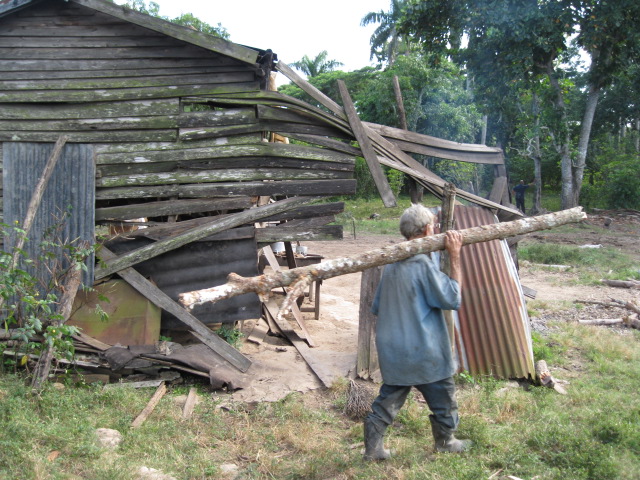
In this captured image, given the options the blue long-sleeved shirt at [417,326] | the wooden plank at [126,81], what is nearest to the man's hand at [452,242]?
the blue long-sleeved shirt at [417,326]

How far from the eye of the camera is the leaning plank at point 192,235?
6555mm

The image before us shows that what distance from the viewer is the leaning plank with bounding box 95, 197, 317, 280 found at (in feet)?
21.5

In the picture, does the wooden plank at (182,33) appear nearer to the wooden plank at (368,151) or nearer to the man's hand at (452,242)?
the wooden plank at (368,151)

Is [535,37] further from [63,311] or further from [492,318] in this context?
[63,311]

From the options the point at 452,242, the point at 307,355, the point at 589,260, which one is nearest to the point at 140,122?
the point at 307,355

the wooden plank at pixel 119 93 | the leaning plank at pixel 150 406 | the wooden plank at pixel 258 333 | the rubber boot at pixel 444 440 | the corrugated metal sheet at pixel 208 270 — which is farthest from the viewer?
the wooden plank at pixel 258 333

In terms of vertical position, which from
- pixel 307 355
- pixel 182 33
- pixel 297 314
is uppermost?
pixel 182 33

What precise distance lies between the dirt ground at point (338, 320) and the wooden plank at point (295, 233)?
1.60 metres

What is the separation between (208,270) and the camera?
6977mm

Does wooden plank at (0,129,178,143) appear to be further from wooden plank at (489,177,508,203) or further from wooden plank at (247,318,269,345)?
wooden plank at (489,177,508,203)

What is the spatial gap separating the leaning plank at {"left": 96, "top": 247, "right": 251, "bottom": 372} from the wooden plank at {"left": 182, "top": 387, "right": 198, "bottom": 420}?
26.3 inches

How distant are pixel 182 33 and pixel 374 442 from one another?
5.01m

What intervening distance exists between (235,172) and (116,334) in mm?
2407

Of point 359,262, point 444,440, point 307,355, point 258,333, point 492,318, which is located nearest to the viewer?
point 359,262
